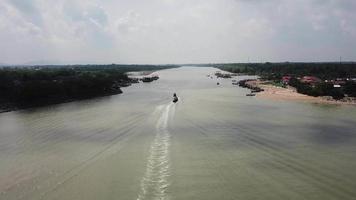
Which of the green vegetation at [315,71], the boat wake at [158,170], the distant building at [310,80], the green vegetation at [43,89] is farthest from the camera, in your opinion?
the green vegetation at [315,71]

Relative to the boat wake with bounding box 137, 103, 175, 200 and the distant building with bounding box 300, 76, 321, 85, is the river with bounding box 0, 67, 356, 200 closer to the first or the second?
the boat wake with bounding box 137, 103, 175, 200

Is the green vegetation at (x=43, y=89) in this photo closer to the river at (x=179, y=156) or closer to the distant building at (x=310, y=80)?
the river at (x=179, y=156)

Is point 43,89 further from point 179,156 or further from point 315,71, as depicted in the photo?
point 315,71

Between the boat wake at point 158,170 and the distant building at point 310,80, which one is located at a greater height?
the distant building at point 310,80

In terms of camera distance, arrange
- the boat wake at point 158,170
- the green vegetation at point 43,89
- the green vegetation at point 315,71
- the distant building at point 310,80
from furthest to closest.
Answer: the green vegetation at point 315,71 < the distant building at point 310,80 < the green vegetation at point 43,89 < the boat wake at point 158,170

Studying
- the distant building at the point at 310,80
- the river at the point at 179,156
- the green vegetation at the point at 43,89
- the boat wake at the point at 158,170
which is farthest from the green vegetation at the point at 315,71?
the boat wake at the point at 158,170

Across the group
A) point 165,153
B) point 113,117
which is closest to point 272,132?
point 165,153
